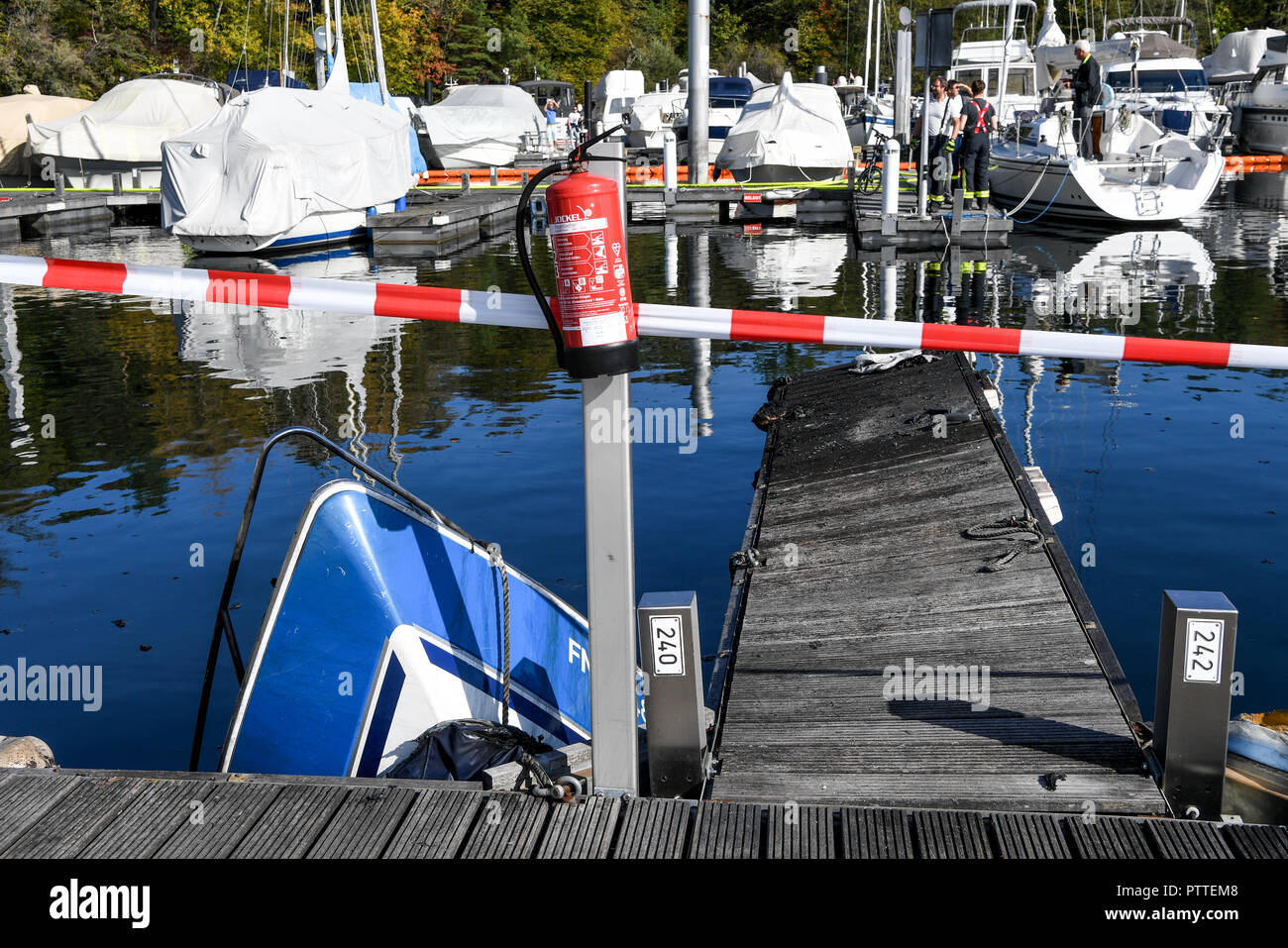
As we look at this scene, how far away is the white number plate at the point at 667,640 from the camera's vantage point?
323cm

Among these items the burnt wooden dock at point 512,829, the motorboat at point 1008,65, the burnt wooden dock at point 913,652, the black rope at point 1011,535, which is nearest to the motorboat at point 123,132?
the motorboat at point 1008,65

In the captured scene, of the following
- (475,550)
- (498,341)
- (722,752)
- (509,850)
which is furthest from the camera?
(498,341)

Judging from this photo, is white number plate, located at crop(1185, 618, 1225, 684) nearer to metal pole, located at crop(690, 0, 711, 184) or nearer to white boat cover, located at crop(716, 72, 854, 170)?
metal pole, located at crop(690, 0, 711, 184)

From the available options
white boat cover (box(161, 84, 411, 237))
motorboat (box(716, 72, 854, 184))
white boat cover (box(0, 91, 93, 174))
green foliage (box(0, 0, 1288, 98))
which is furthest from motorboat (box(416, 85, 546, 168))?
white boat cover (box(161, 84, 411, 237))

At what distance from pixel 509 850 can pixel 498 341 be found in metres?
11.3

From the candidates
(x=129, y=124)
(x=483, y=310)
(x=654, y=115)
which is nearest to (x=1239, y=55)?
(x=654, y=115)

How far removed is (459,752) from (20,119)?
3203 cm

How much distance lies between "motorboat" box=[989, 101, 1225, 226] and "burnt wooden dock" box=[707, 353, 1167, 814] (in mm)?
15514

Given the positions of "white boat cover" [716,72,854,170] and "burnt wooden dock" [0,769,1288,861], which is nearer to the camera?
"burnt wooden dock" [0,769,1288,861]

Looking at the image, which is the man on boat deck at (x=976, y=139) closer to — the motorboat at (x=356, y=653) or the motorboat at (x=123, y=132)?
the motorboat at (x=356, y=653)

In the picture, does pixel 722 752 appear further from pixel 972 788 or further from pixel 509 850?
pixel 509 850

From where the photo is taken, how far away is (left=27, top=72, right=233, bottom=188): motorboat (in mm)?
28016
